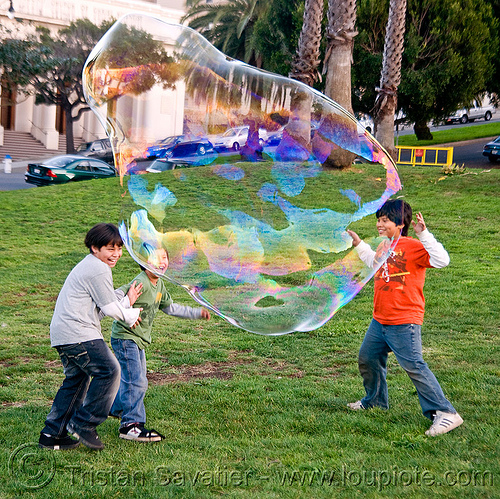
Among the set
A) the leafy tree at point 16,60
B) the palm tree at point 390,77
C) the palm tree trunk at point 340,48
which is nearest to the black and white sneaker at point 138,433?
the palm tree trunk at point 340,48

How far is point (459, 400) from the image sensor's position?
4.95 metres

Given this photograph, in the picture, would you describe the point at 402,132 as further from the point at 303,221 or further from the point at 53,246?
the point at 303,221

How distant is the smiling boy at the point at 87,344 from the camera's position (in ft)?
13.1

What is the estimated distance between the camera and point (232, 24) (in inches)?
1404

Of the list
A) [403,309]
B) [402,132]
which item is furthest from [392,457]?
[402,132]

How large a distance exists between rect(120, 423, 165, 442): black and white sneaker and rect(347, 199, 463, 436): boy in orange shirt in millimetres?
1490

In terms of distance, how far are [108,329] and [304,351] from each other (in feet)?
7.57

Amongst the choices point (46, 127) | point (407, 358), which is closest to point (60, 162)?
point (407, 358)

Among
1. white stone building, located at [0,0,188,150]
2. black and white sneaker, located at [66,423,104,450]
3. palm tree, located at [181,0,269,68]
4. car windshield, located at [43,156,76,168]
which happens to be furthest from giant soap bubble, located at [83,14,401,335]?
white stone building, located at [0,0,188,150]

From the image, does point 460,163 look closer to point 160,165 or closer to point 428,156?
point 428,156

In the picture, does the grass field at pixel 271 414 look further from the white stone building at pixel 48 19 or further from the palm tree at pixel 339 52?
the white stone building at pixel 48 19

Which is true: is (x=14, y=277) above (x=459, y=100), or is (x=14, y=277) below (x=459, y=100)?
below

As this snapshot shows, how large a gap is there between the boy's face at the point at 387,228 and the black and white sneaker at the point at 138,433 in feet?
6.35

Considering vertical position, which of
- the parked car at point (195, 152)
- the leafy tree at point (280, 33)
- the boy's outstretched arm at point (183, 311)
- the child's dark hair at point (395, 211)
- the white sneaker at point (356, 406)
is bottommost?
the white sneaker at point (356, 406)
